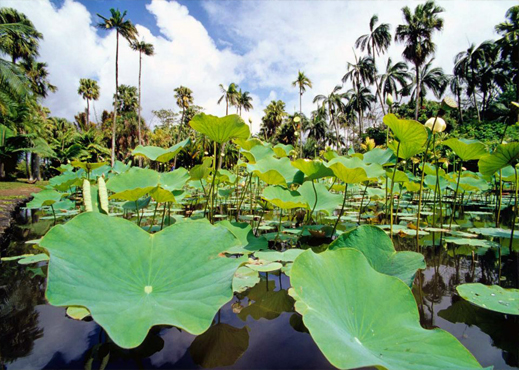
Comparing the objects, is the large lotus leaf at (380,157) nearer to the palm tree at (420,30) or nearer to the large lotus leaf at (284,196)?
the large lotus leaf at (284,196)

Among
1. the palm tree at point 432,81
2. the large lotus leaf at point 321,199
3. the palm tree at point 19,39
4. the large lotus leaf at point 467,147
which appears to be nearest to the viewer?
the large lotus leaf at point 321,199

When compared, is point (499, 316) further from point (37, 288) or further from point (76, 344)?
point (37, 288)

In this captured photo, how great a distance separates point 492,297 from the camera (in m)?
0.86

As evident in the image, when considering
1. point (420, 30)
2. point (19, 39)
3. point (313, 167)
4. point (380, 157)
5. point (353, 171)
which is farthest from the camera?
point (420, 30)

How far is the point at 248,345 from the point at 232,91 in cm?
2545

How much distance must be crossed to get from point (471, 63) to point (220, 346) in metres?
26.6

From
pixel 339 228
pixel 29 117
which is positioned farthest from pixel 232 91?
pixel 339 228

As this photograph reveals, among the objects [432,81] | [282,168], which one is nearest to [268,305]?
[282,168]

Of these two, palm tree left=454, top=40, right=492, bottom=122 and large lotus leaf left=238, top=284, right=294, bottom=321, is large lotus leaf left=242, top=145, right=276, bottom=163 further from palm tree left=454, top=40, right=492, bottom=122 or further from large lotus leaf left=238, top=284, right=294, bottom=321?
palm tree left=454, top=40, right=492, bottom=122

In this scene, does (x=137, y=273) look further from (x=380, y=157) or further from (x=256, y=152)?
(x=380, y=157)

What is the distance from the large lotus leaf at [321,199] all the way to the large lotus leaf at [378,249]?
0.67 m

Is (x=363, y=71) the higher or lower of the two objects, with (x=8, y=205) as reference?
higher

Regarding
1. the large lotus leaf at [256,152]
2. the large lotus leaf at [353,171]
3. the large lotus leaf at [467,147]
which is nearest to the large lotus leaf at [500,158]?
the large lotus leaf at [467,147]

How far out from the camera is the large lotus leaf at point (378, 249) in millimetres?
834
